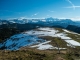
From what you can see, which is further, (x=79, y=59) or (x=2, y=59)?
(x=79, y=59)

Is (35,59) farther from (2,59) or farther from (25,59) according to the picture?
(2,59)

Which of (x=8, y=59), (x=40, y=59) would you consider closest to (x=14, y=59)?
(x=8, y=59)

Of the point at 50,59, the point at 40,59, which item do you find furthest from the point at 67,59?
the point at 40,59

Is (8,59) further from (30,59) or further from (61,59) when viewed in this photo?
(61,59)

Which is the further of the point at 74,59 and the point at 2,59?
the point at 74,59

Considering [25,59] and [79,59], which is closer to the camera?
[25,59]

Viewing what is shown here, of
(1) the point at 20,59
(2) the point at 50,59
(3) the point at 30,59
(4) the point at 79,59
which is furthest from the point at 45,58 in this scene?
(4) the point at 79,59

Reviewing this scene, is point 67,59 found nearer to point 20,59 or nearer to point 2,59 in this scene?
point 20,59
